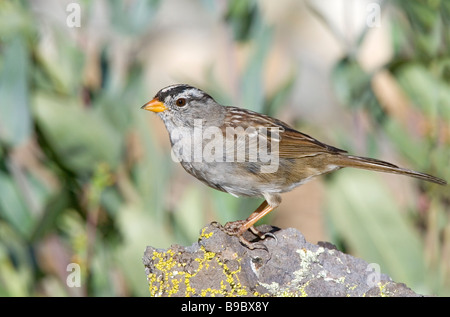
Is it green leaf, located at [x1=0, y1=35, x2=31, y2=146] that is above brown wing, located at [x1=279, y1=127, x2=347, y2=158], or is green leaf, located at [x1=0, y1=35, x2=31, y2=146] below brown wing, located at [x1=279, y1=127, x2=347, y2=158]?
above

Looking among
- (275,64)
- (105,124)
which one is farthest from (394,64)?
(275,64)

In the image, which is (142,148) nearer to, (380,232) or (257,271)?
(380,232)

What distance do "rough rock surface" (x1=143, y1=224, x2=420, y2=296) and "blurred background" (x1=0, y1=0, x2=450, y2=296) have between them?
1885 millimetres

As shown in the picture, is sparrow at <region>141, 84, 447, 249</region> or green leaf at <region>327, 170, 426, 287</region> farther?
green leaf at <region>327, 170, 426, 287</region>

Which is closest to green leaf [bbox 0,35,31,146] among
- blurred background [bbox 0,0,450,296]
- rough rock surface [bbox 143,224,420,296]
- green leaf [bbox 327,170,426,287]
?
blurred background [bbox 0,0,450,296]

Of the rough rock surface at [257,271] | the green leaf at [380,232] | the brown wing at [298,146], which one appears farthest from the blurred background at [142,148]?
the rough rock surface at [257,271]

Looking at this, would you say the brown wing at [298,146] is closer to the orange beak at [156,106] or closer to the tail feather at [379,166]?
the tail feather at [379,166]

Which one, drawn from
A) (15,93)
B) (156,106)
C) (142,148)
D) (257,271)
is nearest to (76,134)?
(15,93)

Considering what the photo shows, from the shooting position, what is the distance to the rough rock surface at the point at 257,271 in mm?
3066

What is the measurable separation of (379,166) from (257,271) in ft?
3.24

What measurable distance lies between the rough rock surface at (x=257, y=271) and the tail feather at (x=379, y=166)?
24.2 inches

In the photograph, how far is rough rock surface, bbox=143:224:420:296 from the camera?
307 cm

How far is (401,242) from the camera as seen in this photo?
5.29 metres

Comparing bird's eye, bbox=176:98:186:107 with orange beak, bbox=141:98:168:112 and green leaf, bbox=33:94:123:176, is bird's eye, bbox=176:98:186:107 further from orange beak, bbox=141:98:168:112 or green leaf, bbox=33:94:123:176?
green leaf, bbox=33:94:123:176
